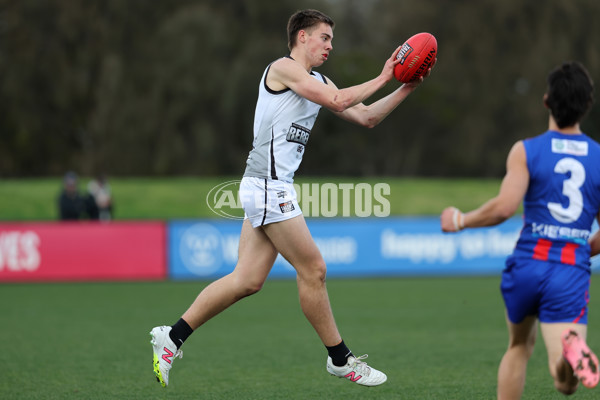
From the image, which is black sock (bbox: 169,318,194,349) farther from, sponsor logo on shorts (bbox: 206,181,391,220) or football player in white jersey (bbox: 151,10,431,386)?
sponsor logo on shorts (bbox: 206,181,391,220)

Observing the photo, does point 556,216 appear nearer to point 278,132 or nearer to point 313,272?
point 313,272

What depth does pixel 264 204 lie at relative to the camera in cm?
571

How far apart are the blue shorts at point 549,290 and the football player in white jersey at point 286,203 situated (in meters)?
1.71

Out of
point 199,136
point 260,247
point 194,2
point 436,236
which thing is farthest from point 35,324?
point 194,2

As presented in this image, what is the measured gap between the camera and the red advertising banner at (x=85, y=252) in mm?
16797

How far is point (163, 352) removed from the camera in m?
5.87

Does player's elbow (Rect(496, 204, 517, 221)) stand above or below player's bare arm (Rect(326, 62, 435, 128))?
below

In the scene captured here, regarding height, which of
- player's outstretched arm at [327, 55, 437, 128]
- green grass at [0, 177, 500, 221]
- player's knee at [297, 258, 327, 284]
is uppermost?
player's outstretched arm at [327, 55, 437, 128]

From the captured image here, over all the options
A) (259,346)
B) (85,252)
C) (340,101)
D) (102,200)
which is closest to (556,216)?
(340,101)

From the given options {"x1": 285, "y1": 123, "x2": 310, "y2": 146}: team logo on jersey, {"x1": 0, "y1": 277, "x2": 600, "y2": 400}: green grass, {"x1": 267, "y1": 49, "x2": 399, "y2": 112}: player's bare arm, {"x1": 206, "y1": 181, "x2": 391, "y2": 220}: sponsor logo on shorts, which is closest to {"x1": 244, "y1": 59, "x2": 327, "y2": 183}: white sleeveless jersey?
{"x1": 285, "y1": 123, "x2": 310, "y2": 146}: team logo on jersey

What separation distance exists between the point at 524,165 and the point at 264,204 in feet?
6.47

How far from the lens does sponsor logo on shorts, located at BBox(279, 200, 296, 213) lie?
5.71 metres

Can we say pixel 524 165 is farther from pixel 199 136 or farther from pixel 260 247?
pixel 199 136

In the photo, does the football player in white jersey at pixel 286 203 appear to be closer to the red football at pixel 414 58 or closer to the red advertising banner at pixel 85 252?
the red football at pixel 414 58
